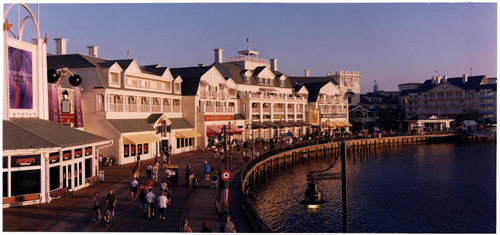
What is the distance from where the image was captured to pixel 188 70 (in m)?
63.9

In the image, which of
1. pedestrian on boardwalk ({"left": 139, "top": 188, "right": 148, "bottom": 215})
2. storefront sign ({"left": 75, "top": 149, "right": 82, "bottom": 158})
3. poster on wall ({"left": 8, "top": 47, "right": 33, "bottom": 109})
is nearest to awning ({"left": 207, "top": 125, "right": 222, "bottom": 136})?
storefront sign ({"left": 75, "top": 149, "right": 82, "bottom": 158})

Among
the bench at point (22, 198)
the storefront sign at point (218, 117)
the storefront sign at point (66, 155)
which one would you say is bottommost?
the bench at point (22, 198)

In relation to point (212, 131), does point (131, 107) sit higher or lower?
higher

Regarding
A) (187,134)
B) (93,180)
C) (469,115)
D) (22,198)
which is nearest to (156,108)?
(187,134)

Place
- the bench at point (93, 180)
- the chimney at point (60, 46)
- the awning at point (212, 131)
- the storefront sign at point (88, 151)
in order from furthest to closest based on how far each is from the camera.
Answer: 1. the awning at point (212, 131)
2. the chimney at point (60, 46)
3. the storefront sign at point (88, 151)
4. the bench at point (93, 180)

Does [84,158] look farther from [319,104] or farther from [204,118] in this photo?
[319,104]

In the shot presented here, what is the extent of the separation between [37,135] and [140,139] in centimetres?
1856

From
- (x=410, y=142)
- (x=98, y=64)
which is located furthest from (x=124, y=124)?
(x=410, y=142)

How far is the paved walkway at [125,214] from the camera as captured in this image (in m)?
20.4

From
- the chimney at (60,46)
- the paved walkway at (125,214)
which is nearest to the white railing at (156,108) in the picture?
the chimney at (60,46)

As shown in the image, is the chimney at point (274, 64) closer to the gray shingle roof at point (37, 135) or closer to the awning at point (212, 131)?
the awning at point (212, 131)

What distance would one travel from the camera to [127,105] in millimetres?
46500

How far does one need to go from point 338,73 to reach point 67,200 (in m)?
122

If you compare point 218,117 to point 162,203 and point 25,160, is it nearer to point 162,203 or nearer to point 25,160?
Answer: point 25,160
